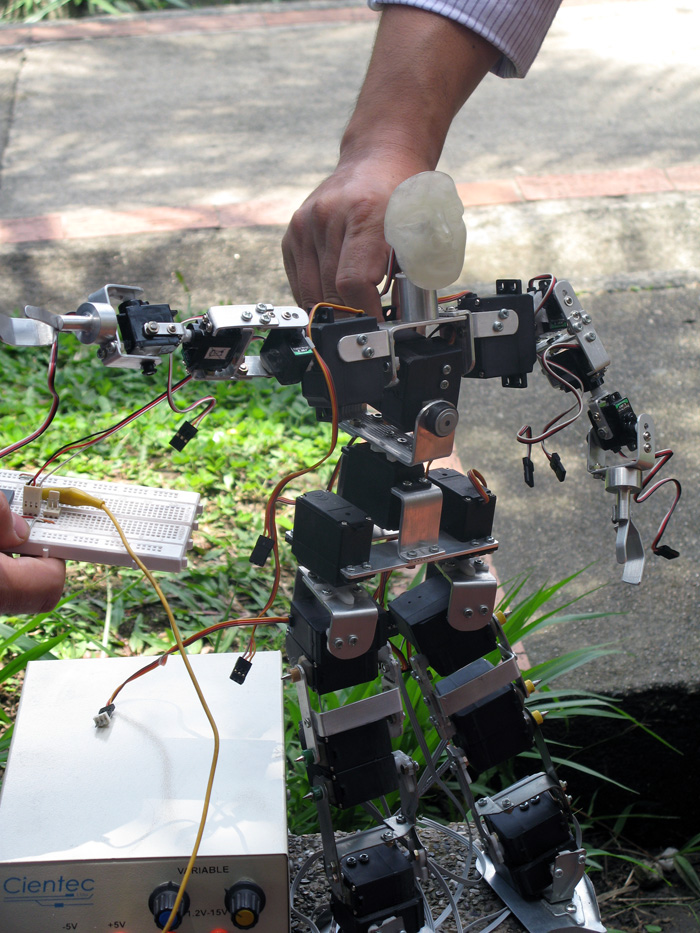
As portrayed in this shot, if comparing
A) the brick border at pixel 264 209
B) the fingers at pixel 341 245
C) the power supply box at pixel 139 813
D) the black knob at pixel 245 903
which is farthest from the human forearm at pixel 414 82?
the brick border at pixel 264 209

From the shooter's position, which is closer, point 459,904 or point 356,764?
point 356,764

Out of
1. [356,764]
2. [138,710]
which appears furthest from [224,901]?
[138,710]

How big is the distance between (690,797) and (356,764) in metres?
1.39

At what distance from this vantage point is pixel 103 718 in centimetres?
164

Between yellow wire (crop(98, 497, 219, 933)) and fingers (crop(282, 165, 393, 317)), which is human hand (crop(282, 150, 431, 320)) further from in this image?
yellow wire (crop(98, 497, 219, 933))

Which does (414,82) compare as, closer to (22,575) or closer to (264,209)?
(22,575)

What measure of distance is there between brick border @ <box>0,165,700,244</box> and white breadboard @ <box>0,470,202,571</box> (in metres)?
3.00

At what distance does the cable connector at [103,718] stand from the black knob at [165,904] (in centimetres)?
35

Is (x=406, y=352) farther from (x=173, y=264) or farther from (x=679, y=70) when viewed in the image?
(x=679, y=70)

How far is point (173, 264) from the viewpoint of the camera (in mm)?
4164

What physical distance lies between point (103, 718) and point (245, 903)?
0.46 meters

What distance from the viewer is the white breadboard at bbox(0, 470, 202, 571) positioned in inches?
62.7

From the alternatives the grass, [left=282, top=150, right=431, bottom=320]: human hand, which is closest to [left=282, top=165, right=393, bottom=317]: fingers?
[left=282, top=150, right=431, bottom=320]: human hand

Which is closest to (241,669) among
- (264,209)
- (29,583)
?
(29,583)
